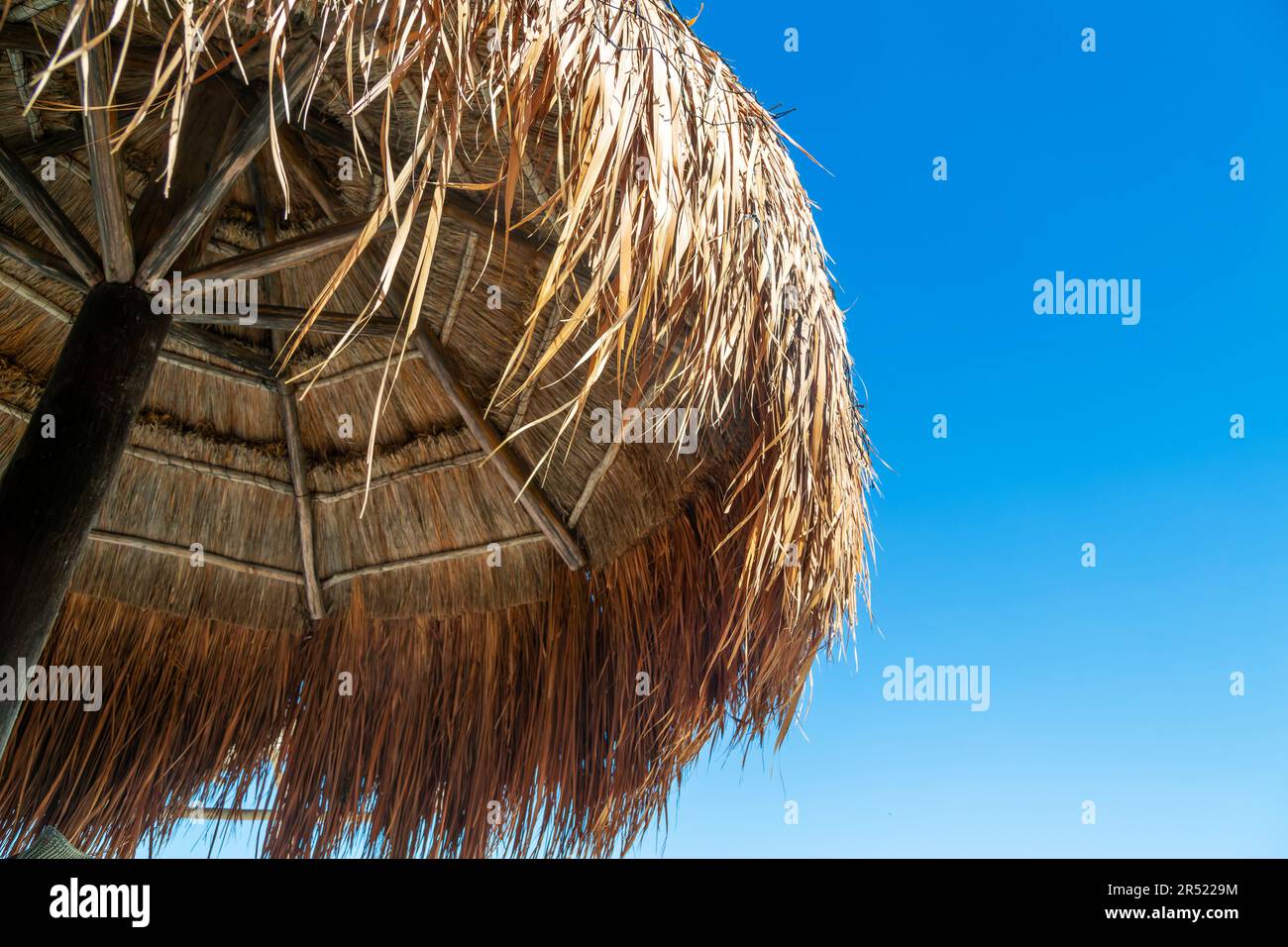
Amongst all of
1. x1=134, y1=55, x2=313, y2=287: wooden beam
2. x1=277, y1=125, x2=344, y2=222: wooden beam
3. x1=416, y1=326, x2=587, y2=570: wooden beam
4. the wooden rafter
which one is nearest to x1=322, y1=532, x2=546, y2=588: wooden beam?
x1=416, y1=326, x2=587, y2=570: wooden beam

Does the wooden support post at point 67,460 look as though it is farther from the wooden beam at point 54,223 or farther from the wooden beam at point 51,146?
the wooden beam at point 51,146

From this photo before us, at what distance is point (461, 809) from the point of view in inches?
109

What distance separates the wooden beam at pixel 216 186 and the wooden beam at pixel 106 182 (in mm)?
41

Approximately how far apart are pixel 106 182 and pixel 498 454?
1153mm

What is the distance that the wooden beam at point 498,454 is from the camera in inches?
97.5

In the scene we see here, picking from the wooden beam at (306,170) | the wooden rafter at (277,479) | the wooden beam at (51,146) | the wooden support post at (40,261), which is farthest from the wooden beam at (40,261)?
the wooden rafter at (277,479)

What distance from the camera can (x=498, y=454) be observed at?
2582mm

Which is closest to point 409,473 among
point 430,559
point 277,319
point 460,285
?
point 430,559

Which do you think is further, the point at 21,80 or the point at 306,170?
the point at 306,170

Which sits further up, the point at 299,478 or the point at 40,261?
the point at 40,261

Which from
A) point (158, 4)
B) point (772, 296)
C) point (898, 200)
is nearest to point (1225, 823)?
point (898, 200)

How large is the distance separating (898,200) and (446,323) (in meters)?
9.76

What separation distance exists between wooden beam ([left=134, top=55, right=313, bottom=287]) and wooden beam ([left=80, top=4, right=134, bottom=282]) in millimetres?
41

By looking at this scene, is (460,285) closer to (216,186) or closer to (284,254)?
(284,254)
